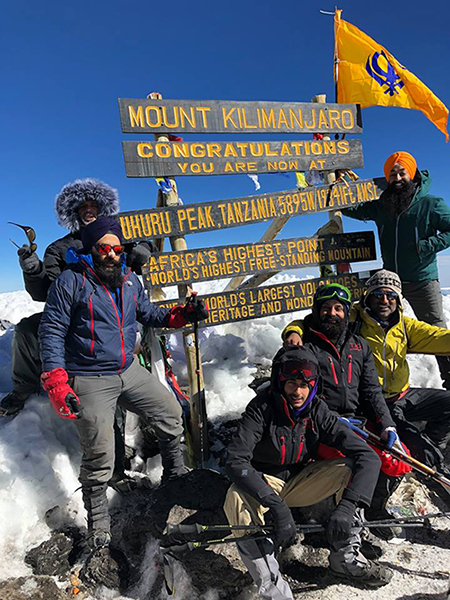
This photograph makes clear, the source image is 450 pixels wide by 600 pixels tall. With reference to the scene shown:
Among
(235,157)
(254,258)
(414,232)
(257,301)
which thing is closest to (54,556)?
(257,301)

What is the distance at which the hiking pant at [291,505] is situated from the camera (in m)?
2.83

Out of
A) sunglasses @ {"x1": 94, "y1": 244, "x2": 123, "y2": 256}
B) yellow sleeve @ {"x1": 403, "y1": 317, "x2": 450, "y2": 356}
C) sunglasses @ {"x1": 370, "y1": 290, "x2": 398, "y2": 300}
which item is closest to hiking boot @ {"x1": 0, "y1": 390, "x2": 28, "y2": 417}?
sunglasses @ {"x1": 94, "y1": 244, "x2": 123, "y2": 256}

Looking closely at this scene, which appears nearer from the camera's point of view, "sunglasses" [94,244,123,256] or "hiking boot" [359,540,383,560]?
"sunglasses" [94,244,123,256]

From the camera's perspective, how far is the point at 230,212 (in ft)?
15.3

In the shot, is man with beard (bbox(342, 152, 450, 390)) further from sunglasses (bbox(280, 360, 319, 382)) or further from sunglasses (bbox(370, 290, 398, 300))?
sunglasses (bbox(280, 360, 319, 382))

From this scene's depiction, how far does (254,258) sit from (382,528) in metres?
3.29

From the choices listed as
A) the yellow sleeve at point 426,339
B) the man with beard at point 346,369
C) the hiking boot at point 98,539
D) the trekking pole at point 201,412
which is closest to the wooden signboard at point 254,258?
the trekking pole at point 201,412

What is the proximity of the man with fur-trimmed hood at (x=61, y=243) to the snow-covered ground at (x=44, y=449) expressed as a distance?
0.46 meters

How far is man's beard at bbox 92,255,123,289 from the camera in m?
3.30

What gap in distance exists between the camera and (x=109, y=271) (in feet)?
10.9

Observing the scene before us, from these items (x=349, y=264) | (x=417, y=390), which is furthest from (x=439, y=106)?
(x=417, y=390)

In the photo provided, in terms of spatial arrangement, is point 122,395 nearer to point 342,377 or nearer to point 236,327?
point 342,377

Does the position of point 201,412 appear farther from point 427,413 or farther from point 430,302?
point 430,302

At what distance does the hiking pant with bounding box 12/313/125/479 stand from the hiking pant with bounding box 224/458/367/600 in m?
1.70
